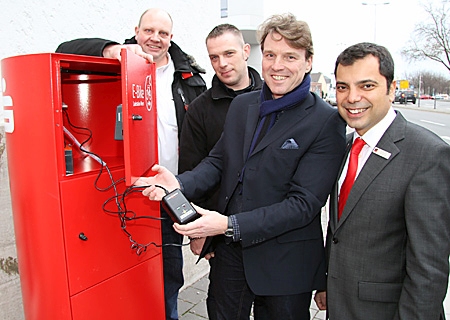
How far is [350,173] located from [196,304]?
2.24 metres

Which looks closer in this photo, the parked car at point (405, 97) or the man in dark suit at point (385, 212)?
the man in dark suit at point (385, 212)

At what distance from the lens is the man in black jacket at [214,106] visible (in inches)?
95.3

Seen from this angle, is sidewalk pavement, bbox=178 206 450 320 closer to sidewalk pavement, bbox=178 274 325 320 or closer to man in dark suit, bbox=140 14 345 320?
sidewalk pavement, bbox=178 274 325 320

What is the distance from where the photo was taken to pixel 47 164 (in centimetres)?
156

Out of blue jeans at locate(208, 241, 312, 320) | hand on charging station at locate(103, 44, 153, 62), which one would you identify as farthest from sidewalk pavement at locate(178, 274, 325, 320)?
hand on charging station at locate(103, 44, 153, 62)

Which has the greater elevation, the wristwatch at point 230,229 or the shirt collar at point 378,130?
the shirt collar at point 378,130

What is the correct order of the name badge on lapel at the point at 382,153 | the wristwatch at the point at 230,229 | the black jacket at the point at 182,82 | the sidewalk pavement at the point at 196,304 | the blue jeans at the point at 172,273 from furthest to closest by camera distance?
1. the sidewalk pavement at the point at 196,304
2. the blue jeans at the point at 172,273
3. the black jacket at the point at 182,82
4. the wristwatch at the point at 230,229
5. the name badge on lapel at the point at 382,153

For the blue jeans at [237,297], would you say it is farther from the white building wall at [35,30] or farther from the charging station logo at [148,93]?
the white building wall at [35,30]

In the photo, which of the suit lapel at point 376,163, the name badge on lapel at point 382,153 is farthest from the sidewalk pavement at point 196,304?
the name badge on lapel at point 382,153

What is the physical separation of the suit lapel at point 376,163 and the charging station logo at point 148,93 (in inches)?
38.5

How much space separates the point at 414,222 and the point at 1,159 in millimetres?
2056

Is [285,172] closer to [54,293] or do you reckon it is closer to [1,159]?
[54,293]

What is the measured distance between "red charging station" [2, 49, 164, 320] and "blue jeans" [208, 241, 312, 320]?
369 millimetres

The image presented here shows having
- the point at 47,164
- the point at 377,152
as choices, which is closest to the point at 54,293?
the point at 47,164
